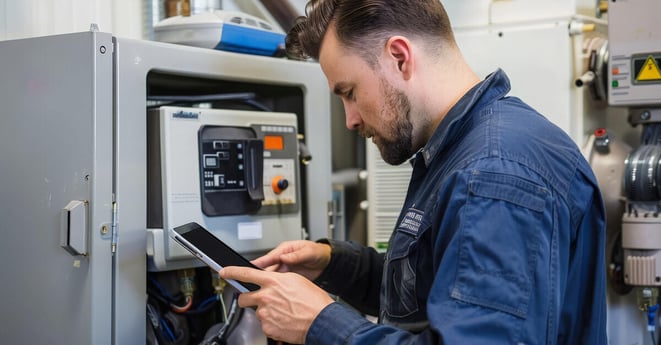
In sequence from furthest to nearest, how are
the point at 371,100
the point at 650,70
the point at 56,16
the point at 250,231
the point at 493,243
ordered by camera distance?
the point at 650,70, the point at 56,16, the point at 250,231, the point at 371,100, the point at 493,243

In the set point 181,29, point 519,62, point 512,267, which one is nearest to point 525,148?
point 512,267

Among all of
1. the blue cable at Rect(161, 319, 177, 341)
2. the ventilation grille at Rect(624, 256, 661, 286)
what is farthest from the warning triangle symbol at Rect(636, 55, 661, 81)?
the blue cable at Rect(161, 319, 177, 341)

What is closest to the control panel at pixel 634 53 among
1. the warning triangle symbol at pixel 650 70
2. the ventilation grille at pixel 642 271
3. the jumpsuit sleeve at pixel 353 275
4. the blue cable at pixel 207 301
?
the warning triangle symbol at pixel 650 70

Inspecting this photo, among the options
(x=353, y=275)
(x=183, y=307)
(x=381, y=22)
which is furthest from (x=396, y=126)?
(x=183, y=307)

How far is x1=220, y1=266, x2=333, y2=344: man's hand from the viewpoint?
112cm

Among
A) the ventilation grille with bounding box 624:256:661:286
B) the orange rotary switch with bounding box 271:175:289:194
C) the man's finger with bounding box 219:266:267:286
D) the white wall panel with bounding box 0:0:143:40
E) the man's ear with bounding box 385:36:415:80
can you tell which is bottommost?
the ventilation grille with bounding box 624:256:661:286

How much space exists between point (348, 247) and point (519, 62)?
30.7 inches

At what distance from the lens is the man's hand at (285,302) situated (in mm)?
1117

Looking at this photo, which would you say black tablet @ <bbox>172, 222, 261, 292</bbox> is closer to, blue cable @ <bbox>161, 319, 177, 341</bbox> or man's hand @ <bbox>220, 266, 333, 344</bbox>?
man's hand @ <bbox>220, 266, 333, 344</bbox>

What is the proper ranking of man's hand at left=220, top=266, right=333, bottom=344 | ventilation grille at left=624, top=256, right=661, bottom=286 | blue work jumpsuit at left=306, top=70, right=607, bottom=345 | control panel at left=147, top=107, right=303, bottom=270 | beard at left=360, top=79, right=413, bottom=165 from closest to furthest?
blue work jumpsuit at left=306, top=70, right=607, bottom=345, man's hand at left=220, top=266, right=333, bottom=344, beard at left=360, top=79, right=413, bottom=165, control panel at left=147, top=107, right=303, bottom=270, ventilation grille at left=624, top=256, right=661, bottom=286

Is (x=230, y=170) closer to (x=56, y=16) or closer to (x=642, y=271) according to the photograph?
(x=56, y=16)

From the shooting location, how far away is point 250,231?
1.63m

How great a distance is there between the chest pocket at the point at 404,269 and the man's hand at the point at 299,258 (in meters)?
0.33

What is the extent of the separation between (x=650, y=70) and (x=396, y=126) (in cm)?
103
